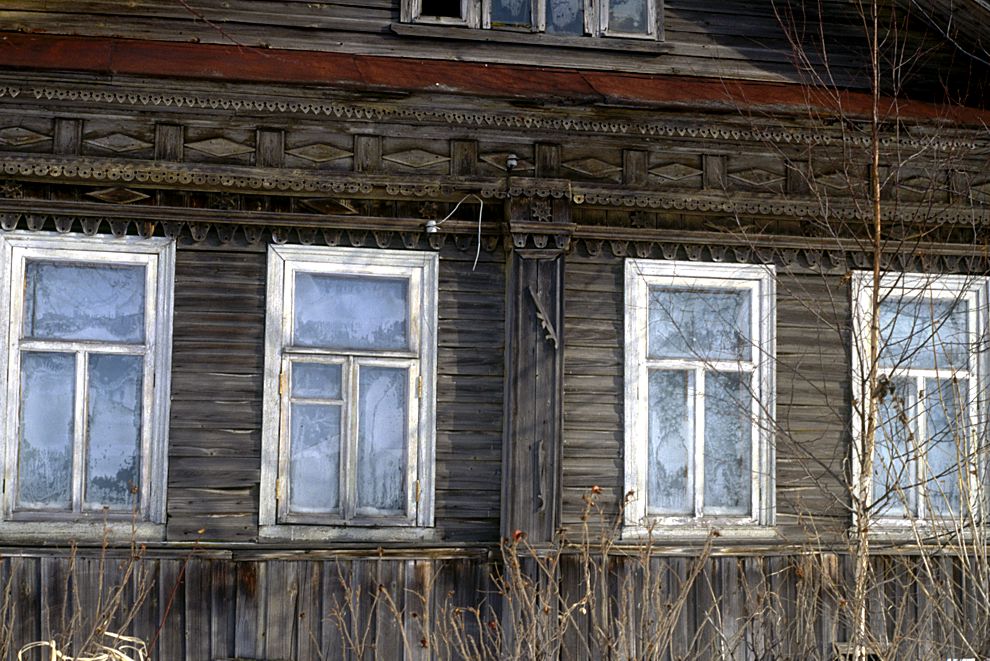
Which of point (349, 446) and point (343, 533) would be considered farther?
point (349, 446)

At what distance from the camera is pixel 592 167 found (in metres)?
7.04

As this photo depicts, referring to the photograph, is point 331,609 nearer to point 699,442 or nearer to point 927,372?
point 699,442

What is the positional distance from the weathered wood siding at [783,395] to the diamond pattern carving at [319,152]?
1515mm

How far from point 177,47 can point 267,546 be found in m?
2.94

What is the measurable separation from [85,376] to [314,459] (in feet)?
4.43

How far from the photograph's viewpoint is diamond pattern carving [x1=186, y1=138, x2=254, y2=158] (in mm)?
6691

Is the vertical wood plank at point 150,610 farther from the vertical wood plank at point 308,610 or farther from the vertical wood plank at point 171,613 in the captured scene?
the vertical wood plank at point 308,610

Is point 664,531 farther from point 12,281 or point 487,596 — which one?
point 12,281

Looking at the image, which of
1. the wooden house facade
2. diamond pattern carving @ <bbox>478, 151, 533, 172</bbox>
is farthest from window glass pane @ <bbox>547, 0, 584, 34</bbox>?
diamond pattern carving @ <bbox>478, 151, 533, 172</bbox>

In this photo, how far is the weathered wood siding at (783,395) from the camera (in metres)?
7.04

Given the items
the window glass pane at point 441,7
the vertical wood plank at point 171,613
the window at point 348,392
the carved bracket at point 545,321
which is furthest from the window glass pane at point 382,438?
the window glass pane at point 441,7

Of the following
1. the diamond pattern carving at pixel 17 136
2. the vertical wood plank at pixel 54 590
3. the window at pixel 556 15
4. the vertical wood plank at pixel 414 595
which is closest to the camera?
the vertical wood plank at pixel 54 590

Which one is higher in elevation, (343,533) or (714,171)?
(714,171)

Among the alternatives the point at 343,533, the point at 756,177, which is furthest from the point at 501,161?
the point at 343,533
